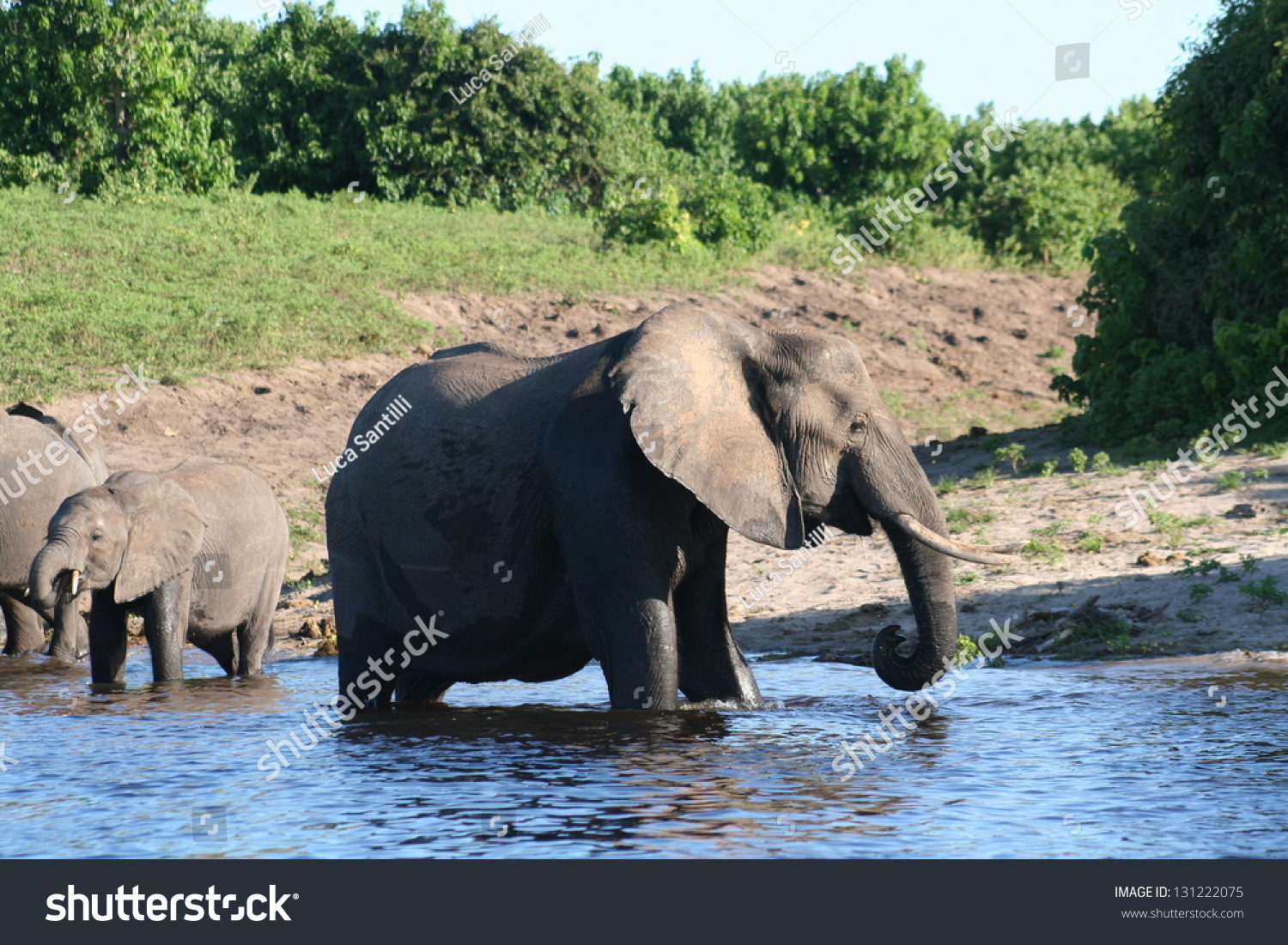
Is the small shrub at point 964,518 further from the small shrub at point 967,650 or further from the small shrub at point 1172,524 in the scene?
the small shrub at point 967,650

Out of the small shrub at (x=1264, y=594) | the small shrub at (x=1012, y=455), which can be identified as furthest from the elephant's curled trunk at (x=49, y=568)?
the small shrub at (x=1012, y=455)

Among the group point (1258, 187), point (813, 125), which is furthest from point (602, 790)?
point (813, 125)

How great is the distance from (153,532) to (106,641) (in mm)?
833

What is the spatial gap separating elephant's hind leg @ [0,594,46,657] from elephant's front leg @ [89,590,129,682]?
7.61 ft

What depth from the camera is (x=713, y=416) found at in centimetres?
719

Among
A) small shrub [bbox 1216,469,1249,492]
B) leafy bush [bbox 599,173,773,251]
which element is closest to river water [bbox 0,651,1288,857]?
small shrub [bbox 1216,469,1249,492]

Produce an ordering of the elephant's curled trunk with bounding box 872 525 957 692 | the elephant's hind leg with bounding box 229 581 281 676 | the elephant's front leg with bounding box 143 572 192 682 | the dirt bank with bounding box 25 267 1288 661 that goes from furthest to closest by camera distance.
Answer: the elephant's hind leg with bounding box 229 581 281 676 < the dirt bank with bounding box 25 267 1288 661 < the elephant's front leg with bounding box 143 572 192 682 < the elephant's curled trunk with bounding box 872 525 957 692

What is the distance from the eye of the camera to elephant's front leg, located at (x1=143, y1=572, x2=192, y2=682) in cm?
1044

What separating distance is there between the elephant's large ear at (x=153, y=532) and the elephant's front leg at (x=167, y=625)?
0.16 meters

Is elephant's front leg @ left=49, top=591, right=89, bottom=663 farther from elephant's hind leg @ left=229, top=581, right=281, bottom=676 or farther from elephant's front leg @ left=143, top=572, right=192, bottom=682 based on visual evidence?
elephant's front leg @ left=143, top=572, right=192, bottom=682

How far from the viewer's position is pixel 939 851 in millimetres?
5770

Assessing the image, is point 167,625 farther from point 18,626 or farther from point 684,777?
point 684,777

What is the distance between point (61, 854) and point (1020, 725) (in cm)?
463

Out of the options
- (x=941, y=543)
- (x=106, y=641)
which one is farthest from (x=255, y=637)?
(x=941, y=543)
